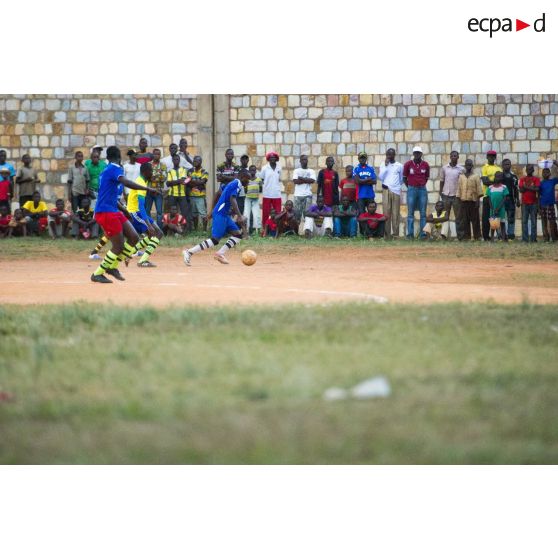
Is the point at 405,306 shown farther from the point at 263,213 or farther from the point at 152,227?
the point at 263,213

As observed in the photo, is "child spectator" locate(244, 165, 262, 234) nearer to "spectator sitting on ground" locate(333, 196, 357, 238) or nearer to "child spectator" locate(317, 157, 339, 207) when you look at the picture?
"child spectator" locate(317, 157, 339, 207)

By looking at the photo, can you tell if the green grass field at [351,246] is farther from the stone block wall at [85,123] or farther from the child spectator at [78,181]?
the stone block wall at [85,123]

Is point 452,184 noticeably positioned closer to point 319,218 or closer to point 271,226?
point 319,218

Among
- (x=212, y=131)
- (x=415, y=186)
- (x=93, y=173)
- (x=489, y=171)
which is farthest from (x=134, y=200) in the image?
(x=489, y=171)

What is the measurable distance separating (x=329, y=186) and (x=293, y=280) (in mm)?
8820

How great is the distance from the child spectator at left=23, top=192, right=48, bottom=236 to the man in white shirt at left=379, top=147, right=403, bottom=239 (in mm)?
7420

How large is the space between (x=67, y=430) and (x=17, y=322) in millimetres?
4230

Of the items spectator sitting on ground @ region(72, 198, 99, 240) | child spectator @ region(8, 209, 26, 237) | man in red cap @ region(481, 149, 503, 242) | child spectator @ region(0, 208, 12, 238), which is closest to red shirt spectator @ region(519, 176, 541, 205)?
man in red cap @ region(481, 149, 503, 242)

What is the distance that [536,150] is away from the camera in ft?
84.1

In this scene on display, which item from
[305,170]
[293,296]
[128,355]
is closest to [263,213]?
[305,170]

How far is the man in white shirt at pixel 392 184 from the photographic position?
24.3 metres

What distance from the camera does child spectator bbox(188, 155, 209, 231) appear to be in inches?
936

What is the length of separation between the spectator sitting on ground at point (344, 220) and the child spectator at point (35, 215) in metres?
6.35

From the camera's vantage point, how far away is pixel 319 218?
24.1m
